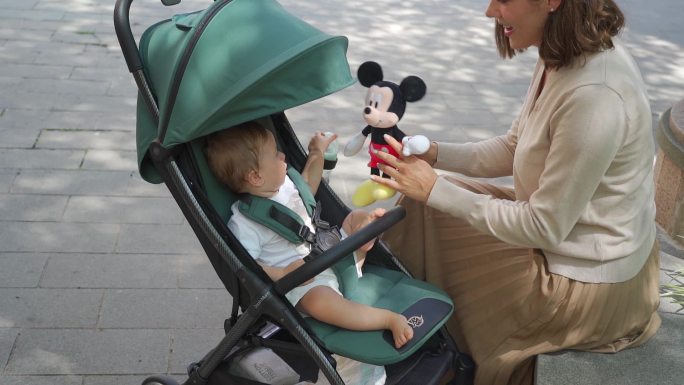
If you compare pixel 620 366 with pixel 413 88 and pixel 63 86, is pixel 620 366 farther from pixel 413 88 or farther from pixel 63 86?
pixel 63 86

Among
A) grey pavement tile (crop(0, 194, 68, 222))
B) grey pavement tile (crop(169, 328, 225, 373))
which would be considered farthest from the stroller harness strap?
grey pavement tile (crop(0, 194, 68, 222))

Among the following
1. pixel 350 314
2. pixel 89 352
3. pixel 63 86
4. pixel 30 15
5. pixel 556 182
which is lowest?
pixel 30 15

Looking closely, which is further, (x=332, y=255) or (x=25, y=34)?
(x=25, y=34)

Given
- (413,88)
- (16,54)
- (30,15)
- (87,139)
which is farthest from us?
(30,15)

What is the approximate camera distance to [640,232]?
279 centimetres

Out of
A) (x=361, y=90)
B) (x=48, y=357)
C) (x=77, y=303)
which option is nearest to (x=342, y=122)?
(x=361, y=90)

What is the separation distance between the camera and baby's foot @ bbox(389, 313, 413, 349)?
2.62m

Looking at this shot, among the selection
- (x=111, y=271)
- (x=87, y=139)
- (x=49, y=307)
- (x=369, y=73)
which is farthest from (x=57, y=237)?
(x=369, y=73)

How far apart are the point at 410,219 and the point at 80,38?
191 inches

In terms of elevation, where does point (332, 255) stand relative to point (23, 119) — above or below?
above

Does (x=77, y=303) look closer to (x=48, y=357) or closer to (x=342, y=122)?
(x=48, y=357)

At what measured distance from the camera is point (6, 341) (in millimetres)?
3529

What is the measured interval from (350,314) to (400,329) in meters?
0.16

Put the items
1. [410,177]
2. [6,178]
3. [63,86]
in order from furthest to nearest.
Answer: [63,86]
[6,178]
[410,177]
